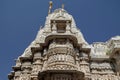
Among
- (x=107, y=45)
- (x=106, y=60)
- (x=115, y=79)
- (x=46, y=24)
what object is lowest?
(x=115, y=79)

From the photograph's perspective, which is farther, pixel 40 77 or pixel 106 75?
pixel 106 75

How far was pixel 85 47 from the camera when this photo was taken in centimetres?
2564

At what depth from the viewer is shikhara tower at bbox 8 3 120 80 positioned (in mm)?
21594

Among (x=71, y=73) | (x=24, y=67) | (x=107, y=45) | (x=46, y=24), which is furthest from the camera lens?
(x=46, y=24)

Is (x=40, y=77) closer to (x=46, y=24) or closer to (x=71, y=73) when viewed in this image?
(x=71, y=73)

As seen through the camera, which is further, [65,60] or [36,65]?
[36,65]

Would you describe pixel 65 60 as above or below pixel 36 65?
above

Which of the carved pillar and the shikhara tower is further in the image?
the carved pillar

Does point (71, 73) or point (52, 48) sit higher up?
point (52, 48)

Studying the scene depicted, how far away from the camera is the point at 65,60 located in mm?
22375

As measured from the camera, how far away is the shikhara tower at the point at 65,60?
70.8 ft

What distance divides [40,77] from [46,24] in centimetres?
971

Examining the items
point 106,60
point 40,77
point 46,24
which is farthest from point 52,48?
point 46,24

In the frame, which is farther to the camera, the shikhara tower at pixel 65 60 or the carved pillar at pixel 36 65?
the carved pillar at pixel 36 65
